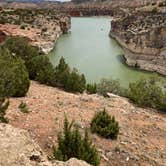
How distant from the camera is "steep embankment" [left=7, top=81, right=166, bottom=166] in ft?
31.3

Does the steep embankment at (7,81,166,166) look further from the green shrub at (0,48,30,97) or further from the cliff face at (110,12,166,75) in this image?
the cliff face at (110,12,166,75)

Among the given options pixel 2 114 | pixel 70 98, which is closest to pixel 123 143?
pixel 2 114

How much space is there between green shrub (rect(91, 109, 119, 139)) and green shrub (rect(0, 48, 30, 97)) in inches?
111

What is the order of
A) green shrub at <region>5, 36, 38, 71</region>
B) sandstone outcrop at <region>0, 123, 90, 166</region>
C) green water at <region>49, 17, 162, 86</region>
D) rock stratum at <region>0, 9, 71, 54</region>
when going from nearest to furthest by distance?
sandstone outcrop at <region>0, 123, 90, 166</region>
green shrub at <region>5, 36, 38, 71</region>
green water at <region>49, 17, 162, 86</region>
rock stratum at <region>0, 9, 71, 54</region>

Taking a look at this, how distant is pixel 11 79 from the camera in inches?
493

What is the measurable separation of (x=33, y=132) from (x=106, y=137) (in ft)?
6.59

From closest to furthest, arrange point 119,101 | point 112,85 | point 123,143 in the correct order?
point 123,143 → point 119,101 → point 112,85

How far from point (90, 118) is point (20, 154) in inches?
241

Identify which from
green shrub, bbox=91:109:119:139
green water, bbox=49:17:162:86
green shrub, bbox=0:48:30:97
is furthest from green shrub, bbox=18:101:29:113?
green water, bbox=49:17:162:86

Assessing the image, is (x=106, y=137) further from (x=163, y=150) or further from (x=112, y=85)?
(x=112, y=85)

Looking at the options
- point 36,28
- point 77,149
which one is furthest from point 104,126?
point 36,28

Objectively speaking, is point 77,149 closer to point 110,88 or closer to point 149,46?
point 110,88

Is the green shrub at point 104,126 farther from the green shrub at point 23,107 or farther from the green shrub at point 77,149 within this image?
the green shrub at point 77,149

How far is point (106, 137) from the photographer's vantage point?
414 inches
